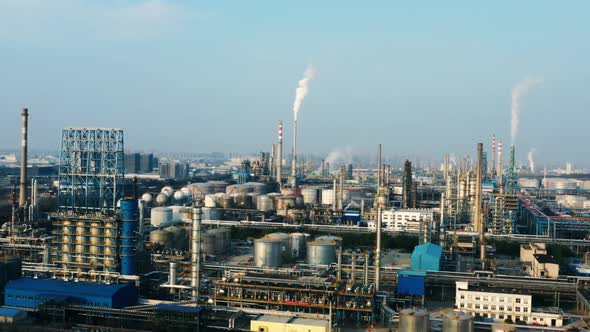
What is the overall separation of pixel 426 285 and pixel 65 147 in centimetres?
964

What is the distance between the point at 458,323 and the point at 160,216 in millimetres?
17134

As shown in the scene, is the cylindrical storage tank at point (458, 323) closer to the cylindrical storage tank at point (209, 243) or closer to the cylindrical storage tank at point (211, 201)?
the cylindrical storage tank at point (209, 243)

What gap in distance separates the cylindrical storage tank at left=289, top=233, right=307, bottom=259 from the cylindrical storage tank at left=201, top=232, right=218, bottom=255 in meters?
2.56

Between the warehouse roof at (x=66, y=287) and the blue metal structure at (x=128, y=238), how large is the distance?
0.73 meters

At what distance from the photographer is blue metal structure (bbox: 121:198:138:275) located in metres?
14.2

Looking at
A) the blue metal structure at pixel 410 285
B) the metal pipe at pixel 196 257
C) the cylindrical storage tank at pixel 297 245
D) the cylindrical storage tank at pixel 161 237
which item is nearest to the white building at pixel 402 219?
the cylindrical storage tank at pixel 297 245

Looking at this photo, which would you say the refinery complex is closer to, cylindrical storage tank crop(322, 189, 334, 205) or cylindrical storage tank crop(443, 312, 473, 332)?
cylindrical storage tank crop(443, 312, 473, 332)

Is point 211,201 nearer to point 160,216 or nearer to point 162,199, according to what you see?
point 162,199

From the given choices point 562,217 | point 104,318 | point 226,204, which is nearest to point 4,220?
point 226,204

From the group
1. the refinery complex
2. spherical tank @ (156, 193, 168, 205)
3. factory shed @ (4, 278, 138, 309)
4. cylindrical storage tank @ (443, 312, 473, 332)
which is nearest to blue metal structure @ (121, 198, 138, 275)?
the refinery complex

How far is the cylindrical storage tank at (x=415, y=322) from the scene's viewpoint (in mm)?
11031

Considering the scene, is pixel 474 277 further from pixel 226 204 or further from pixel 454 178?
pixel 454 178

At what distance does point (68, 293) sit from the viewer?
43.6ft

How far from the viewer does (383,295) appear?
14297mm
